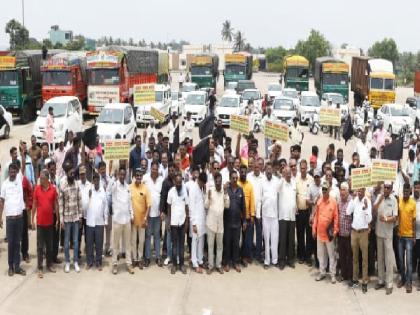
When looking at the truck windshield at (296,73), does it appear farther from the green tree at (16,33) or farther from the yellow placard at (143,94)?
the green tree at (16,33)

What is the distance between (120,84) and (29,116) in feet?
15.6

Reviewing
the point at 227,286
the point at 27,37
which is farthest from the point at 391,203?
the point at 27,37

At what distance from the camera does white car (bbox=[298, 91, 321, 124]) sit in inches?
1110

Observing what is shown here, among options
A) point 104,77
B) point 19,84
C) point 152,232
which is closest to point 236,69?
point 104,77

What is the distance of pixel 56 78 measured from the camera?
28.0 metres

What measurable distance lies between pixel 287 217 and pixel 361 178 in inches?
57.8

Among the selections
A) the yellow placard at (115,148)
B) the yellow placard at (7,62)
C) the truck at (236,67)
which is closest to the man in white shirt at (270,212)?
the yellow placard at (115,148)

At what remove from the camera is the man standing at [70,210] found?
364 inches

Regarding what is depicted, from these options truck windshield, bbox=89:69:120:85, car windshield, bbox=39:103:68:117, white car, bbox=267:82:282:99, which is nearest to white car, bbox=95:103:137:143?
car windshield, bbox=39:103:68:117

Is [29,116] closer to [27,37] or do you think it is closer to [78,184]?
[78,184]

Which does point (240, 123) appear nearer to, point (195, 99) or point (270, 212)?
point (270, 212)

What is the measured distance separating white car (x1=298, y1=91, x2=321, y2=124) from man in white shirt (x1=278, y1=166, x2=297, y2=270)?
18.3 m

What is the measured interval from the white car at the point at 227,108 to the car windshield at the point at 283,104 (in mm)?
1692

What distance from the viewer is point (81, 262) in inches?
391
